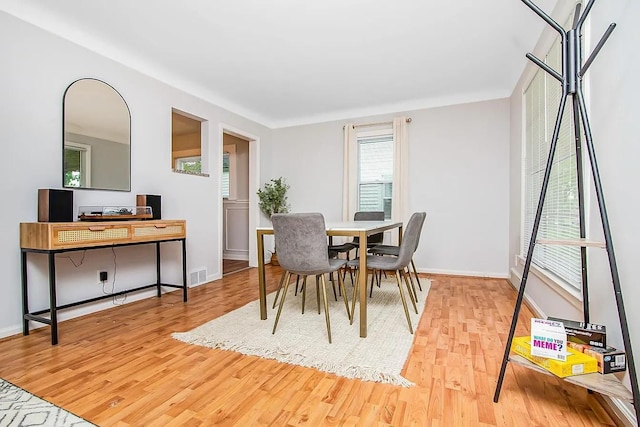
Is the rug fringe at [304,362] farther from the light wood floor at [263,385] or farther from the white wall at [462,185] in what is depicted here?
the white wall at [462,185]

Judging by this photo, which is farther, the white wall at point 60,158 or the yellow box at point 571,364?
the white wall at point 60,158

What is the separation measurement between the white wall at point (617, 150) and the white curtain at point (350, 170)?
11.0 feet

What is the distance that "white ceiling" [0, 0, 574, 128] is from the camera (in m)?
2.42

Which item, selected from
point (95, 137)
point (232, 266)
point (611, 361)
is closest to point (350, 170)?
point (232, 266)

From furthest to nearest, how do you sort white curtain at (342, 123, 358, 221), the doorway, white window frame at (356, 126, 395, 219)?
the doorway
white curtain at (342, 123, 358, 221)
white window frame at (356, 126, 395, 219)

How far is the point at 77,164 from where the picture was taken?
2.68 metres

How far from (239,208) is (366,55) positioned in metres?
3.64

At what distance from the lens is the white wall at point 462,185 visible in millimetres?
4176

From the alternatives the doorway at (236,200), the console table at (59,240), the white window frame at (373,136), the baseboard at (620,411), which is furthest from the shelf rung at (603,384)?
the doorway at (236,200)

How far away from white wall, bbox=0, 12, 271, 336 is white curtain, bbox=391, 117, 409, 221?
2771mm

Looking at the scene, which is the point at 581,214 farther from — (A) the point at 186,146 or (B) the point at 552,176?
(A) the point at 186,146

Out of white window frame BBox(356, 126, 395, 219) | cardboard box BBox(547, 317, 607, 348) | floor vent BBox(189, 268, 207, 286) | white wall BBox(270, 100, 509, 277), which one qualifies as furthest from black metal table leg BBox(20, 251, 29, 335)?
white wall BBox(270, 100, 509, 277)

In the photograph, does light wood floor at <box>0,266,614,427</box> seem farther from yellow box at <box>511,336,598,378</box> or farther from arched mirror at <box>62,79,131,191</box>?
arched mirror at <box>62,79,131,191</box>

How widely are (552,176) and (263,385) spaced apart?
8.71 ft
